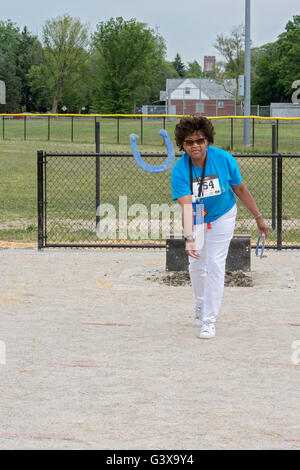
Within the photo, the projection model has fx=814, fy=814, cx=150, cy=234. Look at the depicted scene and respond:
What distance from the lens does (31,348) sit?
20.6 ft

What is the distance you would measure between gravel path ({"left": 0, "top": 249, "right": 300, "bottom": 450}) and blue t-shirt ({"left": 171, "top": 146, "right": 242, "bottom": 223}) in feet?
3.64

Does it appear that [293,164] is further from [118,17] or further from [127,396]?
[118,17]

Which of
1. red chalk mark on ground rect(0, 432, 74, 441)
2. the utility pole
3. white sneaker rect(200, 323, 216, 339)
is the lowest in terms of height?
red chalk mark on ground rect(0, 432, 74, 441)

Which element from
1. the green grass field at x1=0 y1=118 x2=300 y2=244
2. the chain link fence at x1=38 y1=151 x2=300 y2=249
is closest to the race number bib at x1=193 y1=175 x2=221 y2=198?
the chain link fence at x1=38 y1=151 x2=300 y2=249

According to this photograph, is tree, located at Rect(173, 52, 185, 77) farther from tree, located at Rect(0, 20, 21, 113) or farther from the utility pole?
the utility pole

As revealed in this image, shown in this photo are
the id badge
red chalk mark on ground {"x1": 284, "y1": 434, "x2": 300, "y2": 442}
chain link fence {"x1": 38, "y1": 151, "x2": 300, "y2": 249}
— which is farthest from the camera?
chain link fence {"x1": 38, "y1": 151, "x2": 300, "y2": 249}

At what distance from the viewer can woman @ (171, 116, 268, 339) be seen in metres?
6.22

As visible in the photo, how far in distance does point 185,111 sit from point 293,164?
241 feet

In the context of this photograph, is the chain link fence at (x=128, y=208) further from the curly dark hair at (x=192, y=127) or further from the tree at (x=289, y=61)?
the tree at (x=289, y=61)

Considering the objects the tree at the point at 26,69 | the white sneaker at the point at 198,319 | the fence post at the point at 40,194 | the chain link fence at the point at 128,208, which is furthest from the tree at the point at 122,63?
the white sneaker at the point at 198,319

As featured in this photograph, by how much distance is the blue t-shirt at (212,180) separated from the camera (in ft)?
20.6

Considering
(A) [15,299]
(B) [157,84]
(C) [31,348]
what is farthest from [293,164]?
(B) [157,84]

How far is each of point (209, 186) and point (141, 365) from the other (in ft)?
4.88

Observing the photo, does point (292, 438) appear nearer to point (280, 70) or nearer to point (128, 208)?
point (128, 208)
